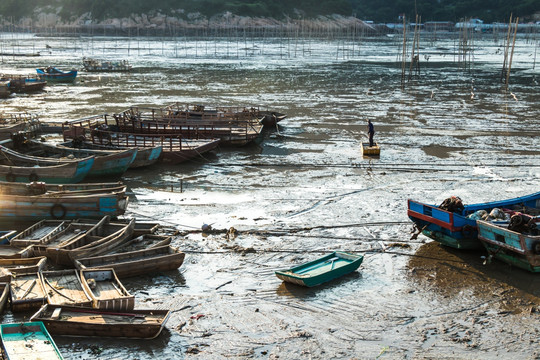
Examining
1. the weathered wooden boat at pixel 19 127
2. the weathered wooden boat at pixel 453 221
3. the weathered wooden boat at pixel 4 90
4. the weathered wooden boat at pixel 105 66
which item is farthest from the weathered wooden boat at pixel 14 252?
the weathered wooden boat at pixel 105 66

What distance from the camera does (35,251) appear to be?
14.8 metres

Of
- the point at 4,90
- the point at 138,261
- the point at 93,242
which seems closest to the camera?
the point at 138,261

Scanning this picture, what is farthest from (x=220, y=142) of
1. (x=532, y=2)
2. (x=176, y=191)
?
(x=532, y=2)

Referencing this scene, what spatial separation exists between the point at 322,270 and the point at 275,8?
160m

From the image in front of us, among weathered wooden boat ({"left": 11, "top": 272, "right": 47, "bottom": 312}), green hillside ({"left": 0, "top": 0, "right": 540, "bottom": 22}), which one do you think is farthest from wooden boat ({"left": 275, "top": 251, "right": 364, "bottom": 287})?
green hillside ({"left": 0, "top": 0, "right": 540, "bottom": 22})

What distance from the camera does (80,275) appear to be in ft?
44.4

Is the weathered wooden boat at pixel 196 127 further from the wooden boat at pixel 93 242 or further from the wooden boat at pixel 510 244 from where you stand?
the wooden boat at pixel 510 244

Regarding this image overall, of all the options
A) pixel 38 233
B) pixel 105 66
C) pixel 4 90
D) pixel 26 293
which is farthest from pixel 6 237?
pixel 105 66

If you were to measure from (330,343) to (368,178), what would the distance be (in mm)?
12644

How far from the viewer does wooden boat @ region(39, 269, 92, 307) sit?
40.9ft

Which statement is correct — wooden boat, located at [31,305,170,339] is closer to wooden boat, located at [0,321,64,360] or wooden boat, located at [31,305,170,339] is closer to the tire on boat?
wooden boat, located at [0,321,64,360]

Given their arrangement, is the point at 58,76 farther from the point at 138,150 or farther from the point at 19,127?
the point at 138,150

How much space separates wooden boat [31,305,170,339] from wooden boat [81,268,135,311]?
194mm

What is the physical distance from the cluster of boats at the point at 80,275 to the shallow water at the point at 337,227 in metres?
0.38
